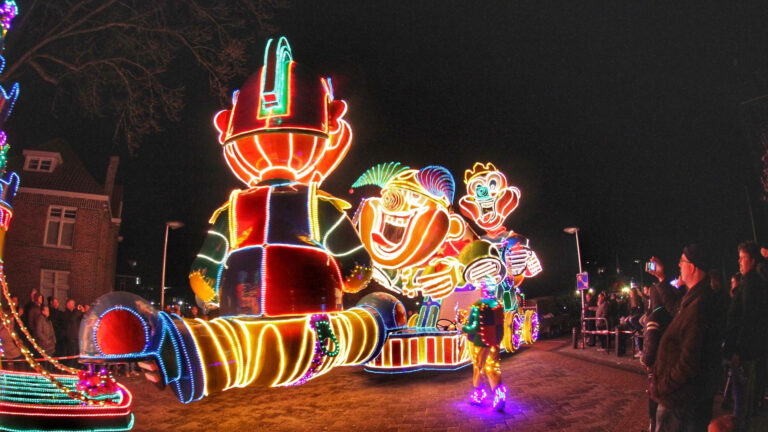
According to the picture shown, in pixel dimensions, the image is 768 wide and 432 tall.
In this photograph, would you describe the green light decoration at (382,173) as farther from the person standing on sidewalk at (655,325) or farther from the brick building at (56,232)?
the brick building at (56,232)

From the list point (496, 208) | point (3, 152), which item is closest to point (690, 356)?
point (3, 152)

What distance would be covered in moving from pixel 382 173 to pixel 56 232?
17058 millimetres

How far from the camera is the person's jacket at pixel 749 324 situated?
5746 millimetres

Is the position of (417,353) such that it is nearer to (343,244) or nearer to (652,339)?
(343,244)

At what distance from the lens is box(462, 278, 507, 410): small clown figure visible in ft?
25.6

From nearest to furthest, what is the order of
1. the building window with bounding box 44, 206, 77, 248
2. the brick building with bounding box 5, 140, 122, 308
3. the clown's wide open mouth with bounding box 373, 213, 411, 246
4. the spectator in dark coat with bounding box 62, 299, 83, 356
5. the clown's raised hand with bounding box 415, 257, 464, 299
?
the clown's wide open mouth with bounding box 373, 213, 411, 246
the spectator in dark coat with bounding box 62, 299, 83, 356
the clown's raised hand with bounding box 415, 257, 464, 299
the brick building with bounding box 5, 140, 122, 308
the building window with bounding box 44, 206, 77, 248

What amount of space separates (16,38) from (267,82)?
6274mm

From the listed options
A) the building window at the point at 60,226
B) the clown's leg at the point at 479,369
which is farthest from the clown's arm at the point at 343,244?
the building window at the point at 60,226

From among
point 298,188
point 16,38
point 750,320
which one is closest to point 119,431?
point 298,188

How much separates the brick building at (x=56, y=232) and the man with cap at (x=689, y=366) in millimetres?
23670

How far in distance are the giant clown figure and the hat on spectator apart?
9.49 ft

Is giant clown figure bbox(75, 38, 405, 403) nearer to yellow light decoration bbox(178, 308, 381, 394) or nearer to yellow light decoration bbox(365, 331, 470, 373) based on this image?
yellow light decoration bbox(178, 308, 381, 394)

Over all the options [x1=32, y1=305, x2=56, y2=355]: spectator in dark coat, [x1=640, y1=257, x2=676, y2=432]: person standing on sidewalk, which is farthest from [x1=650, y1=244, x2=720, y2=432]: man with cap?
[x1=32, y1=305, x2=56, y2=355]: spectator in dark coat

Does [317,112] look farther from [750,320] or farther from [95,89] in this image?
[95,89]
